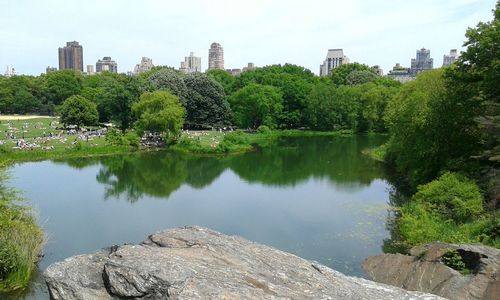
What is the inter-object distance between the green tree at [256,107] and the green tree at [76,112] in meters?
20.6

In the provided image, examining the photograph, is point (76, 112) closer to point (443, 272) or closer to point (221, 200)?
point (221, 200)

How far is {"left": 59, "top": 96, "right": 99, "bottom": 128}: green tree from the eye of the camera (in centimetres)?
6031

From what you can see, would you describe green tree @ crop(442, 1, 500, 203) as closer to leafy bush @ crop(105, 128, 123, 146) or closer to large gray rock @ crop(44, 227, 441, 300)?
large gray rock @ crop(44, 227, 441, 300)

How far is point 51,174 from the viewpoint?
37.3m

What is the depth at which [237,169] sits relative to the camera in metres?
41.7

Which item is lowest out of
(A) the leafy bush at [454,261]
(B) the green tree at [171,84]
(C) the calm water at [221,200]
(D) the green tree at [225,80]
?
(C) the calm water at [221,200]

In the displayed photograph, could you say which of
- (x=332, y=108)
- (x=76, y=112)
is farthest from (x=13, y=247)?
(x=332, y=108)

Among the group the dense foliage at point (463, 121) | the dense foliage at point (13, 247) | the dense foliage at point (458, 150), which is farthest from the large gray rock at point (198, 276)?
the dense foliage at point (463, 121)

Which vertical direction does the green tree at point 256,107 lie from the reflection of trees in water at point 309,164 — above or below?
above

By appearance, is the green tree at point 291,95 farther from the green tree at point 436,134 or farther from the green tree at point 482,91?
the green tree at point 482,91

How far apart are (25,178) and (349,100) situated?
158ft

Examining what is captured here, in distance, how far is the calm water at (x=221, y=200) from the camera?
20969 millimetres

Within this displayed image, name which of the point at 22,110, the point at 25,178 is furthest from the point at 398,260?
the point at 22,110

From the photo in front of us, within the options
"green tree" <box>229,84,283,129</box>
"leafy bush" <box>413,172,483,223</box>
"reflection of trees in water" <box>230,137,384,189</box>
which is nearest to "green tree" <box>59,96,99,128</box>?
"green tree" <box>229,84,283,129</box>
